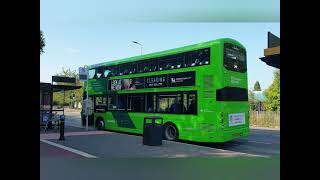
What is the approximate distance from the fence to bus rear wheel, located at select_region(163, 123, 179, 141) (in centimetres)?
1308

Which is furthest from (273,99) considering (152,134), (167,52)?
(152,134)

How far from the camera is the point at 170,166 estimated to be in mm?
7566

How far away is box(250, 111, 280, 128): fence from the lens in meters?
23.4

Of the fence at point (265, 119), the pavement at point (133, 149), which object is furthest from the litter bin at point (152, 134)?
the fence at point (265, 119)

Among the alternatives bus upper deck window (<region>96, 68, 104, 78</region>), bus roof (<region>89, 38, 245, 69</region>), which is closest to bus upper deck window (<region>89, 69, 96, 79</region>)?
bus upper deck window (<region>96, 68, 104, 78</region>)

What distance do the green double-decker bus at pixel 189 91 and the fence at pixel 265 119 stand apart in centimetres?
1183

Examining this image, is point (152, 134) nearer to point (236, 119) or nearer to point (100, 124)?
point (236, 119)
